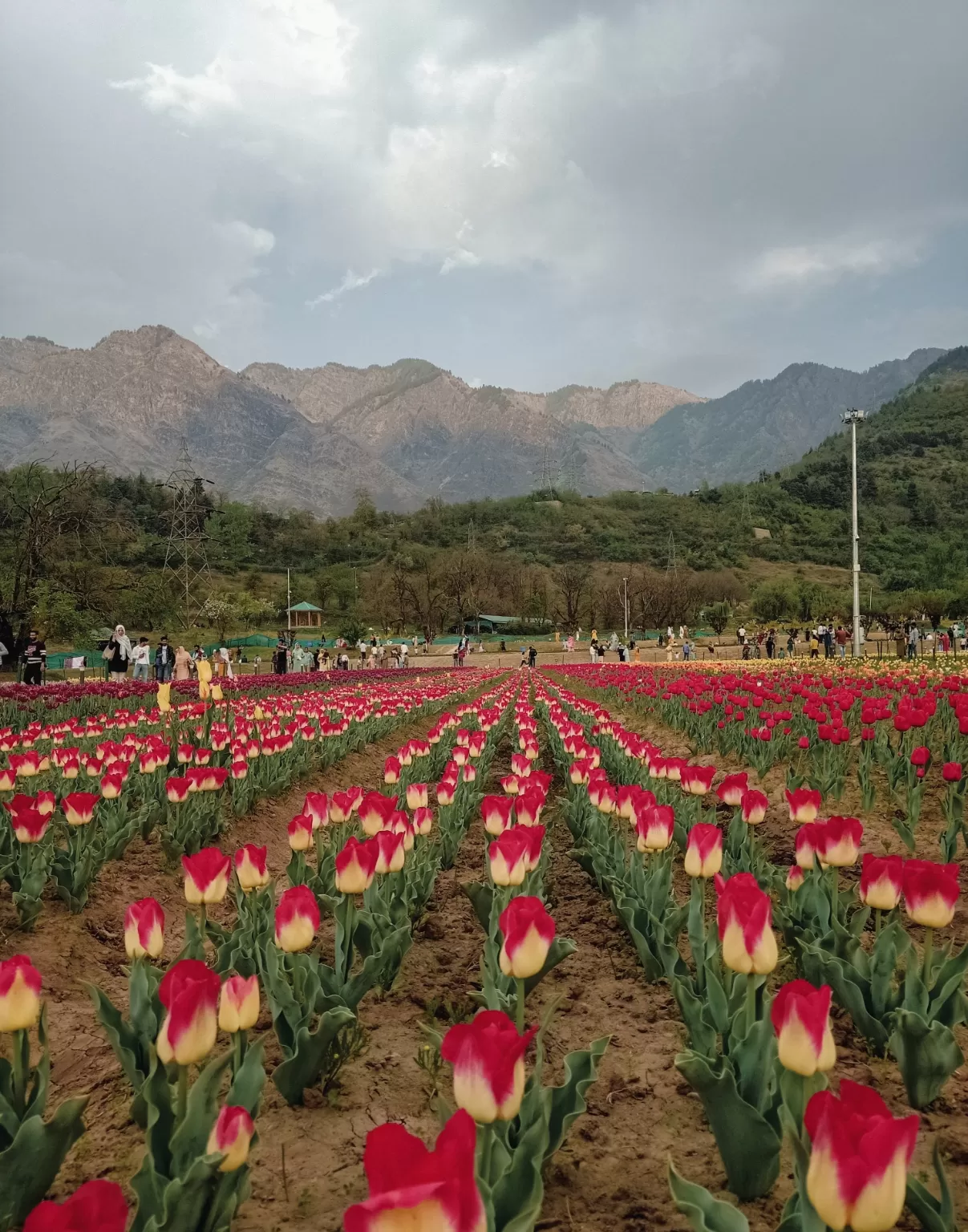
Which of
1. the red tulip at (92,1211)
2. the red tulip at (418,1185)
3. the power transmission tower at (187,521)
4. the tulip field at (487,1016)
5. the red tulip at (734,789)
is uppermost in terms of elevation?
the power transmission tower at (187,521)

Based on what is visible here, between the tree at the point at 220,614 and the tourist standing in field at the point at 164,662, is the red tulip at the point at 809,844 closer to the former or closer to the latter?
the tourist standing in field at the point at 164,662

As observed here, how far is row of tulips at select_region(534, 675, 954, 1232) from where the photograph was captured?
107 cm

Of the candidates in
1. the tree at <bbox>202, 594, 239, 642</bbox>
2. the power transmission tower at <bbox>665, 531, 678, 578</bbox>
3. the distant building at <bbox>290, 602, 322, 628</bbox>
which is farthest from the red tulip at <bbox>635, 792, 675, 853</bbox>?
the power transmission tower at <bbox>665, 531, 678, 578</bbox>

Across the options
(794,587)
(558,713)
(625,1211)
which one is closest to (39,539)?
(558,713)

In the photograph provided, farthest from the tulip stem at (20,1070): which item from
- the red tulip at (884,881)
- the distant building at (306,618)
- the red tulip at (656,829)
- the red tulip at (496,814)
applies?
the distant building at (306,618)

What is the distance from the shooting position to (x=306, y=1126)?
222 cm

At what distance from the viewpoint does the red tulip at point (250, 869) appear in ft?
9.23

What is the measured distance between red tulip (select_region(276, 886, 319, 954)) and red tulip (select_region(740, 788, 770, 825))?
2149mm

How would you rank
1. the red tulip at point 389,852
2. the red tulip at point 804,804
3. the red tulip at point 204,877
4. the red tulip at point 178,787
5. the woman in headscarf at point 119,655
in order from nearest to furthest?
1. the red tulip at point 204,877
2. the red tulip at point 389,852
3. the red tulip at point 804,804
4. the red tulip at point 178,787
5. the woman in headscarf at point 119,655

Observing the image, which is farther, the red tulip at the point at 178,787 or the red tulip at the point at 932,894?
the red tulip at the point at 178,787

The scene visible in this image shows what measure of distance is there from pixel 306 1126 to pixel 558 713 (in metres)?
5.85

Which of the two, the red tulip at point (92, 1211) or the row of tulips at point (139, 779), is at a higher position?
the red tulip at point (92, 1211)

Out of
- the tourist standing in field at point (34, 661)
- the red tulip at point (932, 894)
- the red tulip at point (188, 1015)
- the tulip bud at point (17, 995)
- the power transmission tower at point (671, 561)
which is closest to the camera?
the red tulip at point (188, 1015)

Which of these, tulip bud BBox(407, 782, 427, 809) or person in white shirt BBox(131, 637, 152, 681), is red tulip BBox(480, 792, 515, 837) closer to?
tulip bud BBox(407, 782, 427, 809)
